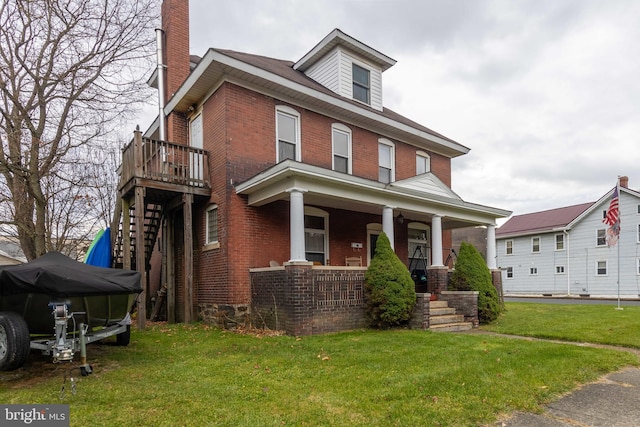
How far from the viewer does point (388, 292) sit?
9.23 meters

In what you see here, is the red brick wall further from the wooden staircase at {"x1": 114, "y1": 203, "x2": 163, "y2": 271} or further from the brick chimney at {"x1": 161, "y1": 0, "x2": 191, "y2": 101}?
the brick chimney at {"x1": 161, "y1": 0, "x2": 191, "y2": 101}

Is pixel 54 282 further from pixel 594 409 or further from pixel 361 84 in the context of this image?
pixel 361 84

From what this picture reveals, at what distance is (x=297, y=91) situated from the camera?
36.6 ft

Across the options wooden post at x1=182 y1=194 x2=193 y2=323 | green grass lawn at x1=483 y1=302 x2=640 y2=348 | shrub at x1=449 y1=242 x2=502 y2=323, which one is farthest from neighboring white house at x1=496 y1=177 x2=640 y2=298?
wooden post at x1=182 y1=194 x2=193 y2=323

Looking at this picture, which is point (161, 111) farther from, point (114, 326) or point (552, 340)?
point (552, 340)

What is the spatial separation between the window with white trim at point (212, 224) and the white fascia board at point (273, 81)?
11.3ft

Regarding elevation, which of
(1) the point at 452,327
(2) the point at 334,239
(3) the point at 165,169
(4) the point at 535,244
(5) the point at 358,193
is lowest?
(1) the point at 452,327

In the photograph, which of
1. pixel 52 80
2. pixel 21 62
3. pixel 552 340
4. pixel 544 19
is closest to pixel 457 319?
pixel 552 340

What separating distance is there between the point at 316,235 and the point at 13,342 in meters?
8.00

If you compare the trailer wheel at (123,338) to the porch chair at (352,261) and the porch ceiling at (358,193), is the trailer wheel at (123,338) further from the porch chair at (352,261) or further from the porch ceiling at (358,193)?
the porch chair at (352,261)

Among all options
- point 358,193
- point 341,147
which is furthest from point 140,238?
point 341,147

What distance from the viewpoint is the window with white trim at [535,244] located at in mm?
30378

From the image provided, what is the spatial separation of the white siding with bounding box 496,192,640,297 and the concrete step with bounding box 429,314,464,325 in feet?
61.3

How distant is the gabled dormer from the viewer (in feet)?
44.0
